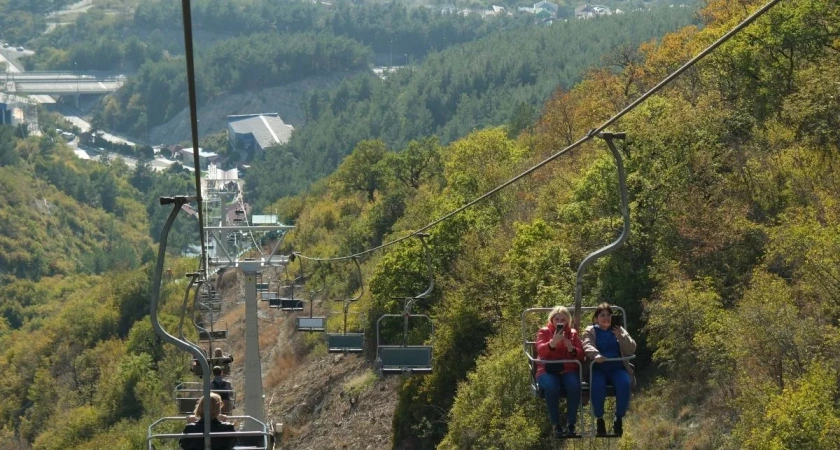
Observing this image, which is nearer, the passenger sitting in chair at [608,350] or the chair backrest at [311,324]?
the passenger sitting in chair at [608,350]

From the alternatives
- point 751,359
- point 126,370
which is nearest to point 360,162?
point 126,370

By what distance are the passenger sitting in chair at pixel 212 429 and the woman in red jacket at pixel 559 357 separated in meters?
4.55

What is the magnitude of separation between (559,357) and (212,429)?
506 cm

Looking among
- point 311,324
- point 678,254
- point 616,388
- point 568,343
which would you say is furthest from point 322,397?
point 568,343

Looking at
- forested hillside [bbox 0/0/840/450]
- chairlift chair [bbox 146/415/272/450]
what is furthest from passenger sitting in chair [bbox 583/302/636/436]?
forested hillside [bbox 0/0/840/450]

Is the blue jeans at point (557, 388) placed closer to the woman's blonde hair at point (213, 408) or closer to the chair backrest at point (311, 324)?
the woman's blonde hair at point (213, 408)

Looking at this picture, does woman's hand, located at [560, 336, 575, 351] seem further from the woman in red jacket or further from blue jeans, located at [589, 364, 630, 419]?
blue jeans, located at [589, 364, 630, 419]

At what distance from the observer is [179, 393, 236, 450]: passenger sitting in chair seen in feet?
66.2

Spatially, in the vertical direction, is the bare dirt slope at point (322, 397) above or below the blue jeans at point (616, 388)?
below

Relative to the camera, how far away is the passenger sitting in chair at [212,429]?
66.2 ft

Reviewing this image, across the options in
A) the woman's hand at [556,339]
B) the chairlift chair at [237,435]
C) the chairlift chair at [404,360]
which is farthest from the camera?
the chairlift chair at [404,360]

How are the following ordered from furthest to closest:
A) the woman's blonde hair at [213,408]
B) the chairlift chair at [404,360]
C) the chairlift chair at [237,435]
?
the chairlift chair at [404,360]
the woman's blonde hair at [213,408]
the chairlift chair at [237,435]

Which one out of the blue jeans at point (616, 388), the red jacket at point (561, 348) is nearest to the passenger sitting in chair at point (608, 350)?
the blue jeans at point (616, 388)

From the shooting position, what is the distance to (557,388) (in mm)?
21500
